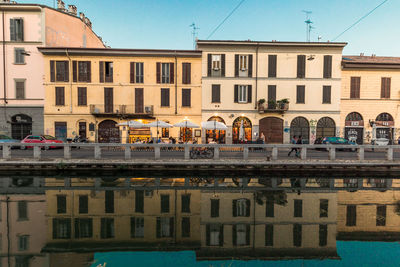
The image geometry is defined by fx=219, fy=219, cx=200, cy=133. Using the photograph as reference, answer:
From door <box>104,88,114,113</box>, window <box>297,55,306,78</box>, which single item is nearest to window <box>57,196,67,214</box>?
door <box>104,88,114,113</box>

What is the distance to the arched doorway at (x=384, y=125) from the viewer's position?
25.4 meters

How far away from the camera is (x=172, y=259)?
583 centimetres

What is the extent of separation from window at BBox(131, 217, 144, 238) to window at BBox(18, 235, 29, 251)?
2892 millimetres

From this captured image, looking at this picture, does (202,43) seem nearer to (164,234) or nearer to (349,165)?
(349,165)

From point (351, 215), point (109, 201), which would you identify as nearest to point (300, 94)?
point (351, 215)

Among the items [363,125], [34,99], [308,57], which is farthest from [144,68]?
[363,125]

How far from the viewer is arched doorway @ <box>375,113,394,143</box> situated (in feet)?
83.2

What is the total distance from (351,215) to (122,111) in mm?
22199

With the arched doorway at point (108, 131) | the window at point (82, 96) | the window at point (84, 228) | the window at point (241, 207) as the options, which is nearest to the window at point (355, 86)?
the window at point (241, 207)

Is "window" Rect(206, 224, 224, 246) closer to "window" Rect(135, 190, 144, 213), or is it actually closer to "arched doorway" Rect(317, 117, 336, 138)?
"window" Rect(135, 190, 144, 213)

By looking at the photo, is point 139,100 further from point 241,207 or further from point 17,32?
point 241,207

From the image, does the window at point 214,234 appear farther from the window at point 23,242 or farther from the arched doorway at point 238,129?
the arched doorway at point 238,129

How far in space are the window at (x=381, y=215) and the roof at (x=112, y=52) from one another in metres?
21.1

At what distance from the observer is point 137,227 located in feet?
24.6
